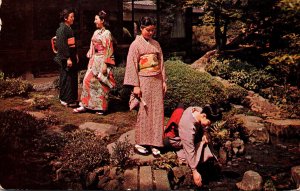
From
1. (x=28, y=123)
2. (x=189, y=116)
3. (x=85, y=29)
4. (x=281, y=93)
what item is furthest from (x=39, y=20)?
(x=281, y=93)

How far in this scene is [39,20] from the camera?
7.70 m

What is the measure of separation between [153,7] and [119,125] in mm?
7124

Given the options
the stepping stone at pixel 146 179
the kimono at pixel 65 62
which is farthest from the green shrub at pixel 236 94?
the stepping stone at pixel 146 179

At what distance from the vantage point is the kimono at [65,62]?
24.0 ft

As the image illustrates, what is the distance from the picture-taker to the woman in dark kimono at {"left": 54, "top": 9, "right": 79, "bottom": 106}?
7.31m

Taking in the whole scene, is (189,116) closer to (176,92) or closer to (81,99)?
(176,92)

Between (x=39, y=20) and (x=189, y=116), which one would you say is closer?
(x=189, y=116)

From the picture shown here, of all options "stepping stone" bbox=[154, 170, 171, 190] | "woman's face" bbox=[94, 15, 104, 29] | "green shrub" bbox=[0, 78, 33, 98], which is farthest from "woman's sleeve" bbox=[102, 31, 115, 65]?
"stepping stone" bbox=[154, 170, 171, 190]

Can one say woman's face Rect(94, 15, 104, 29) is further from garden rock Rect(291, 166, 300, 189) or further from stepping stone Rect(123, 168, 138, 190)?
garden rock Rect(291, 166, 300, 189)

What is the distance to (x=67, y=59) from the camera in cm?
750

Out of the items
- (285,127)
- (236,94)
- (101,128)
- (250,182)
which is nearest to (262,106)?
(236,94)

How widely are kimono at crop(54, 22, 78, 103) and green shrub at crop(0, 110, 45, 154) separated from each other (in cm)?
169

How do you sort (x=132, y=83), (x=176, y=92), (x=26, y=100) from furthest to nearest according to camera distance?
(x=176, y=92) → (x=26, y=100) → (x=132, y=83)

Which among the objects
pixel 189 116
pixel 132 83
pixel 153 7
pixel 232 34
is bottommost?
pixel 189 116
